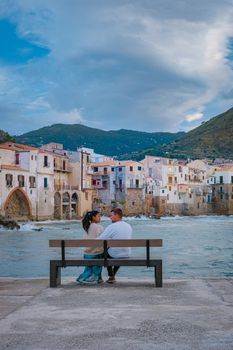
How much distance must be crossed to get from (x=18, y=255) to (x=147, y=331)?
21.7 metres

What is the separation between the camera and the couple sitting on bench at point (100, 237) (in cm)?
917

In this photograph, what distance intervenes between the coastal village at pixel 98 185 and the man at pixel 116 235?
52.2 m

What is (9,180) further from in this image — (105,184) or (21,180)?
(105,184)

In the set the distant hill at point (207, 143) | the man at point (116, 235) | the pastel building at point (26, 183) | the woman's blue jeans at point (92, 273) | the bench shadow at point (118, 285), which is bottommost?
the bench shadow at point (118, 285)

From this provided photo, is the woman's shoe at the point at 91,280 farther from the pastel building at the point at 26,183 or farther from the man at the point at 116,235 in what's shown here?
the pastel building at the point at 26,183

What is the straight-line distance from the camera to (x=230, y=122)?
173 m

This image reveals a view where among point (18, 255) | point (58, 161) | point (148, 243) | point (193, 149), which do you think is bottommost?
point (18, 255)

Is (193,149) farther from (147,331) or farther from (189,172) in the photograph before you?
(147,331)

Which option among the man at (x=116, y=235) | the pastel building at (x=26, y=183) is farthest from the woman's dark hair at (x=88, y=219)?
the pastel building at (x=26, y=183)

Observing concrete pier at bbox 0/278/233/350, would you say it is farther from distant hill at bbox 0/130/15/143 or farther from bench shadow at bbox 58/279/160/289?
distant hill at bbox 0/130/15/143

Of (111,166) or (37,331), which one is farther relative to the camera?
(111,166)

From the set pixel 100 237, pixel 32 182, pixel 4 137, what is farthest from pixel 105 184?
pixel 100 237

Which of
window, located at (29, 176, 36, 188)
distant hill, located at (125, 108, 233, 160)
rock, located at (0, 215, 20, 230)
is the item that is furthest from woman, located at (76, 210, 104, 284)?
distant hill, located at (125, 108, 233, 160)

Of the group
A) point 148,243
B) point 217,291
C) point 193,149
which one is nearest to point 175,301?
point 217,291
